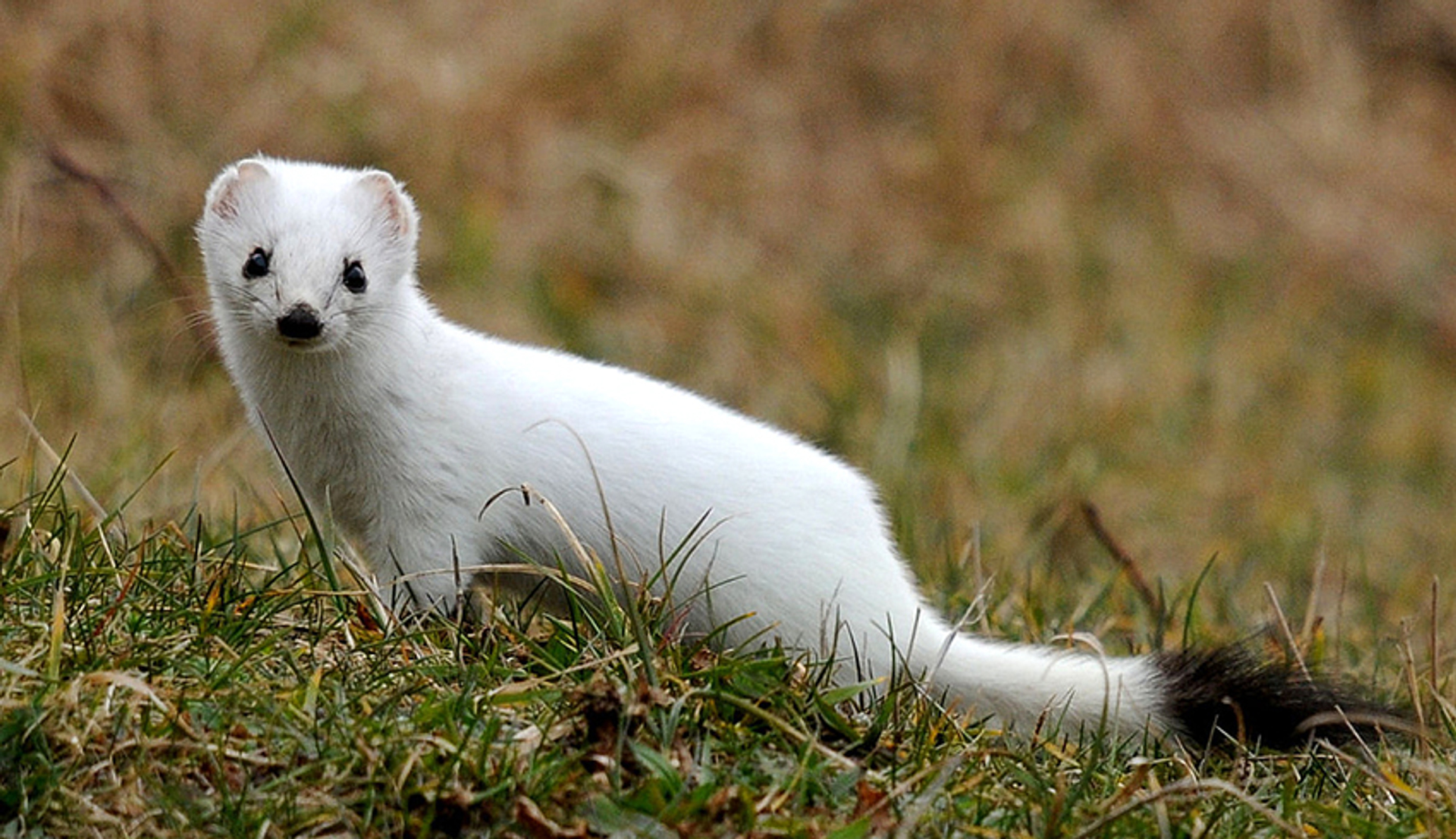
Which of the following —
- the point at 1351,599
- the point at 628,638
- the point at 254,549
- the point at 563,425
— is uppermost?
the point at 563,425

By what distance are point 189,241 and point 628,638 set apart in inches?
188

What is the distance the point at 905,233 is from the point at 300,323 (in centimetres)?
701

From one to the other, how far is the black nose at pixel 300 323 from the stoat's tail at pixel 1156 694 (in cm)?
Answer: 143

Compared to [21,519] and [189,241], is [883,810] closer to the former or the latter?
[21,519]

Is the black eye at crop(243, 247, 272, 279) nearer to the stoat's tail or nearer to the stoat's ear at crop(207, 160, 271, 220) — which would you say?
the stoat's ear at crop(207, 160, 271, 220)

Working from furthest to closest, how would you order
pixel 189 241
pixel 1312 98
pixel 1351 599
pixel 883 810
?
1. pixel 1312 98
2. pixel 189 241
3. pixel 1351 599
4. pixel 883 810

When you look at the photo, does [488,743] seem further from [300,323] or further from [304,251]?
[304,251]

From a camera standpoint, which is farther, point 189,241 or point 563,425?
point 189,241

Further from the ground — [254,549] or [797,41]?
[797,41]

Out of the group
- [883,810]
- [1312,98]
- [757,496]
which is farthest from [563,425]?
[1312,98]

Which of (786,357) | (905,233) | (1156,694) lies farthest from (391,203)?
(905,233)

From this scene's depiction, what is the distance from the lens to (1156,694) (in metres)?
3.85

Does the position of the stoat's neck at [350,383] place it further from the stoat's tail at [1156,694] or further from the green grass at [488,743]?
the stoat's tail at [1156,694]

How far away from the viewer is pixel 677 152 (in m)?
9.63
